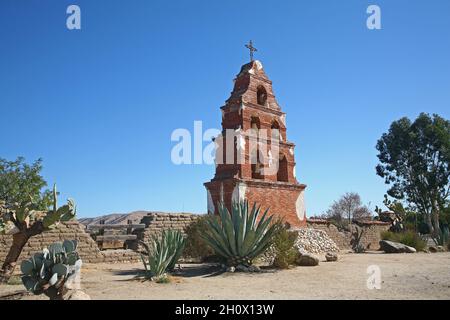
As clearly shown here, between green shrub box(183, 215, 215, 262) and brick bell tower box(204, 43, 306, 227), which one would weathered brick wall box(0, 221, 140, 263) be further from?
brick bell tower box(204, 43, 306, 227)

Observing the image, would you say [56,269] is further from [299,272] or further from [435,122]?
[435,122]

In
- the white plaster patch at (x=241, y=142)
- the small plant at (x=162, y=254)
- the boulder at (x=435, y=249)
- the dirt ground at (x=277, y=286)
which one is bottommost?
the boulder at (x=435, y=249)

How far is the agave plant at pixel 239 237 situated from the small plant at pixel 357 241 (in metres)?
10.5

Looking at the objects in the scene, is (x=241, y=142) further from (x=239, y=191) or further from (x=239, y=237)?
(x=239, y=237)

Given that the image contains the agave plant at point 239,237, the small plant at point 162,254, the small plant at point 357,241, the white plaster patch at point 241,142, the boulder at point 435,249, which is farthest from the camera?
the small plant at point 357,241

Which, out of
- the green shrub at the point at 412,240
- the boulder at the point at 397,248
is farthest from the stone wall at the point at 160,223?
the green shrub at the point at 412,240

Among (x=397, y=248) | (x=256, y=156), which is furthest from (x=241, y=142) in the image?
(x=397, y=248)

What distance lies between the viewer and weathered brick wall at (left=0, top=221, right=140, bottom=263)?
9445mm

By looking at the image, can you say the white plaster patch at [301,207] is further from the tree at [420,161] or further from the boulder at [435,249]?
the tree at [420,161]

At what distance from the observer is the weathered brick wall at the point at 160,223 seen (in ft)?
39.5

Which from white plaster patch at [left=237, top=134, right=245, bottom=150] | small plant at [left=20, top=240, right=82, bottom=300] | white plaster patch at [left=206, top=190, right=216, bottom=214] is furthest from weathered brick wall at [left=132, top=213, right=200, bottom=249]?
small plant at [left=20, top=240, right=82, bottom=300]

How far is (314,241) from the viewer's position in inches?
574
